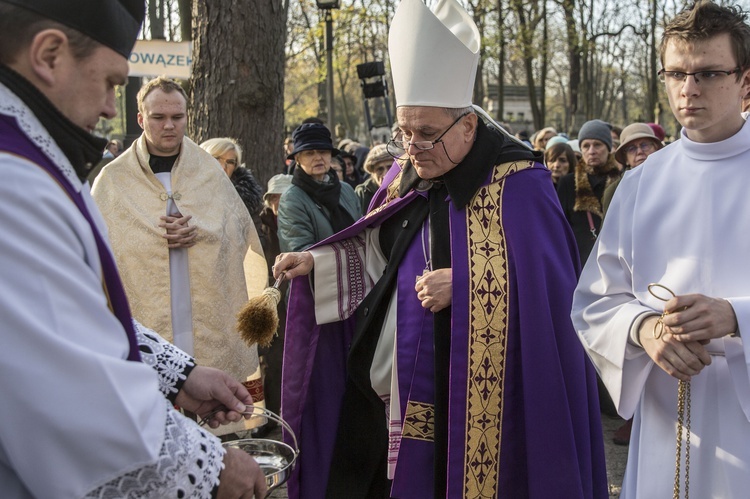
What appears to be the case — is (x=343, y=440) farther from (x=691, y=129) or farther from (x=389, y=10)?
(x=389, y=10)

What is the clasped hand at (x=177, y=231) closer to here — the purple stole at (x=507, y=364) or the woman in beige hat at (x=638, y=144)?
the purple stole at (x=507, y=364)

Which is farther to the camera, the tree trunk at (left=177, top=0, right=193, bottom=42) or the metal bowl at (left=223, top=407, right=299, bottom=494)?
the tree trunk at (left=177, top=0, right=193, bottom=42)

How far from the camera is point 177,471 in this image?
166 centimetres

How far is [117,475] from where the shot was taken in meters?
1.54

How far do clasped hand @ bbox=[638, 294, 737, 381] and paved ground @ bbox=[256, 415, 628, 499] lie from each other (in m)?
2.82

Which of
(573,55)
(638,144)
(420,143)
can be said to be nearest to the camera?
(420,143)

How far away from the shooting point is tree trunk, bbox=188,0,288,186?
21.9ft

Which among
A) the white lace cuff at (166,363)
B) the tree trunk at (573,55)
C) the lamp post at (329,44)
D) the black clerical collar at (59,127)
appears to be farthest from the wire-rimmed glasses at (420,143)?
the tree trunk at (573,55)

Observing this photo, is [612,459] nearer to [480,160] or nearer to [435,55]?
[480,160]

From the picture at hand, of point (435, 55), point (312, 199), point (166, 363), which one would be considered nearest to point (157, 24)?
point (312, 199)

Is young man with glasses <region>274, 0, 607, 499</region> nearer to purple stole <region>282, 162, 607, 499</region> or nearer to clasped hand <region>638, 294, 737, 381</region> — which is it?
purple stole <region>282, 162, 607, 499</region>

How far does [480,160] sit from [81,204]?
81.4 inches

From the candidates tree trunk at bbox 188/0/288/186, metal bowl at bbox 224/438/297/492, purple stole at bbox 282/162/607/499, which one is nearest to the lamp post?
tree trunk at bbox 188/0/288/186

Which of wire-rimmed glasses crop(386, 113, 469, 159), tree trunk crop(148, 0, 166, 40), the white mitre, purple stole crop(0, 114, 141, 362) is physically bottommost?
purple stole crop(0, 114, 141, 362)
